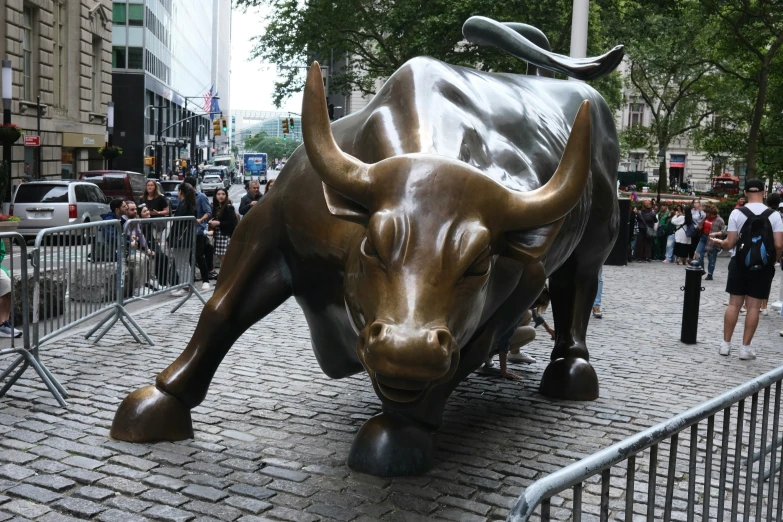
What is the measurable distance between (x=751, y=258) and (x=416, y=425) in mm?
5800

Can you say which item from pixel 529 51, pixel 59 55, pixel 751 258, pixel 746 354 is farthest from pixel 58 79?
pixel 746 354

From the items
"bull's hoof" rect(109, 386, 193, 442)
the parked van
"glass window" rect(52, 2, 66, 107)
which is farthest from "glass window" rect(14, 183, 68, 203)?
"bull's hoof" rect(109, 386, 193, 442)

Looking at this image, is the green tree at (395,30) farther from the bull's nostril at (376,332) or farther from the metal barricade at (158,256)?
the bull's nostril at (376,332)

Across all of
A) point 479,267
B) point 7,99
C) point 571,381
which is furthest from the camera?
point 7,99

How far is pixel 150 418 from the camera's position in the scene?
17.5 ft

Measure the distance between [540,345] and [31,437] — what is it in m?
5.67

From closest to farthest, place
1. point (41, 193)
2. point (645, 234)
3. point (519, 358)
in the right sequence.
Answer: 1. point (519, 358)
2. point (41, 193)
3. point (645, 234)

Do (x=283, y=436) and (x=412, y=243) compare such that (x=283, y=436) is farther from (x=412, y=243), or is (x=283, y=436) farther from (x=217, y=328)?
(x=412, y=243)

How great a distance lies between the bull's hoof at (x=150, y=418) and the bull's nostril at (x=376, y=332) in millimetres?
2106

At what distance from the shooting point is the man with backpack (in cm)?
937

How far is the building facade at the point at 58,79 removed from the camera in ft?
95.6

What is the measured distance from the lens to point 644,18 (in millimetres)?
26734

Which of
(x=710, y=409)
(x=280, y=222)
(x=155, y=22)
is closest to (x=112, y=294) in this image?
(x=280, y=222)

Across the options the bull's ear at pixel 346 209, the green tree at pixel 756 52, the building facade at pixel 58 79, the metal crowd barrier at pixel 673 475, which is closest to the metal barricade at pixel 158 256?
the bull's ear at pixel 346 209
